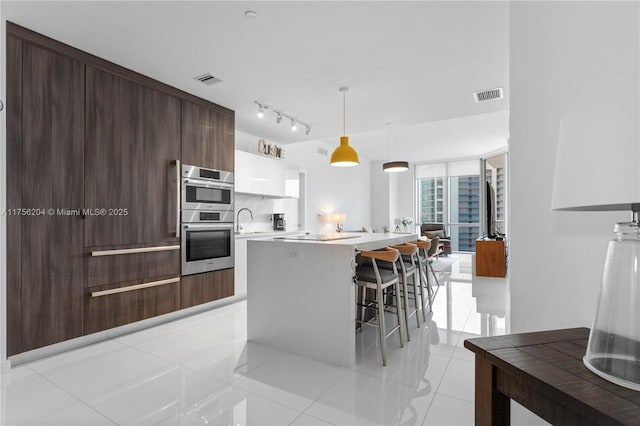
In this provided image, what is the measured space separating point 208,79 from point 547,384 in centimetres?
357

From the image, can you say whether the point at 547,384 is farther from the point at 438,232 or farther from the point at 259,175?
the point at 438,232

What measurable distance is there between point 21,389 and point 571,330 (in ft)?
9.85

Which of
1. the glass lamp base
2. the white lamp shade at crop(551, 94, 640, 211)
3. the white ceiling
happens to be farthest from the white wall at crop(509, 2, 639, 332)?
the white ceiling

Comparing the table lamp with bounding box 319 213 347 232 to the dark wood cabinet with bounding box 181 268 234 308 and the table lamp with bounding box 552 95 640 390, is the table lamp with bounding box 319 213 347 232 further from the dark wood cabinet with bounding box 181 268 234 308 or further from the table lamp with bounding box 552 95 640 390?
the table lamp with bounding box 552 95 640 390

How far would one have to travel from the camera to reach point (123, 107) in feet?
10.3

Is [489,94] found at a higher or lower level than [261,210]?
higher

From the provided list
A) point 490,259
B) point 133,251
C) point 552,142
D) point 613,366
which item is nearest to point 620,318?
point 613,366

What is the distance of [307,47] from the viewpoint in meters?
2.76

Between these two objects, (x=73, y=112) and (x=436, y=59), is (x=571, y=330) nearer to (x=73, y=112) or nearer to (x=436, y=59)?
(x=436, y=59)

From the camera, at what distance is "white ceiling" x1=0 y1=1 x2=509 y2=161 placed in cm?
229

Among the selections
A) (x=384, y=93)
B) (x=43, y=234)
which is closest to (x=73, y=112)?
(x=43, y=234)

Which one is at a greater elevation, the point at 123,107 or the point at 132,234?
the point at 123,107

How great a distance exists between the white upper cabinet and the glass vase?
4255 mm

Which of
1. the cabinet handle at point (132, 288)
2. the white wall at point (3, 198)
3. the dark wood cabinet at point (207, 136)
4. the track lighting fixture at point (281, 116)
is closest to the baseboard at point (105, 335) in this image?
the white wall at point (3, 198)
